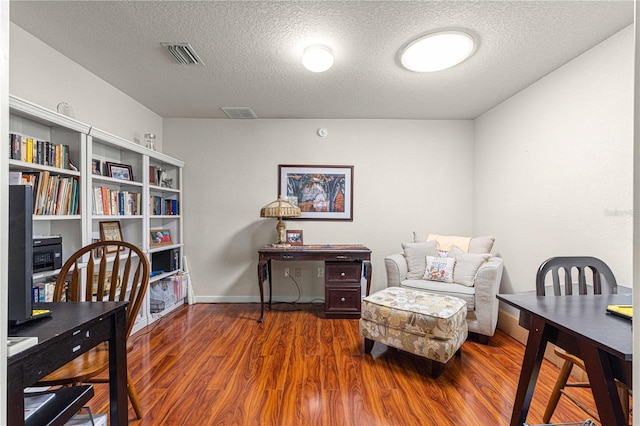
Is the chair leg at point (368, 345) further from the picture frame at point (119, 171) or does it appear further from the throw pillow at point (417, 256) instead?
the picture frame at point (119, 171)

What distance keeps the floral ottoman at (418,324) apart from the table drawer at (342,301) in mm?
766

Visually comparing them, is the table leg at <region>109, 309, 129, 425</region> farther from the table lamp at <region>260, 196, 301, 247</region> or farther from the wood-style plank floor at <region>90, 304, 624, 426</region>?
Answer: the table lamp at <region>260, 196, 301, 247</region>

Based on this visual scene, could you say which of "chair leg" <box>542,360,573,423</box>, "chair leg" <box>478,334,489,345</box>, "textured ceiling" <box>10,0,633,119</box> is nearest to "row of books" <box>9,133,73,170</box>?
"textured ceiling" <box>10,0,633,119</box>

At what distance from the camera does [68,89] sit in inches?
88.0

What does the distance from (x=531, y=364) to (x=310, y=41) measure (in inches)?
86.9

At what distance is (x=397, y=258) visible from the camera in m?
2.99

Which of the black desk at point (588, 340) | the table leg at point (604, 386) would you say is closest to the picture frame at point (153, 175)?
the black desk at point (588, 340)

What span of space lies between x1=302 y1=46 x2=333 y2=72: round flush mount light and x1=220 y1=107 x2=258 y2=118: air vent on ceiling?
1363mm

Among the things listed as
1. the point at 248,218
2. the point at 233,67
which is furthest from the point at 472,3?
the point at 248,218

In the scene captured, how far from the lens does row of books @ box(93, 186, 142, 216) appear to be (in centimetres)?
232

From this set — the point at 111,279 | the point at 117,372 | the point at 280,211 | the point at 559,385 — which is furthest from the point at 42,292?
the point at 559,385

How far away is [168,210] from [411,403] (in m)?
3.12

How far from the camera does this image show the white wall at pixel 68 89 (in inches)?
73.2

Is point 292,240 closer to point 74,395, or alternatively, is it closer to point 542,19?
point 74,395
